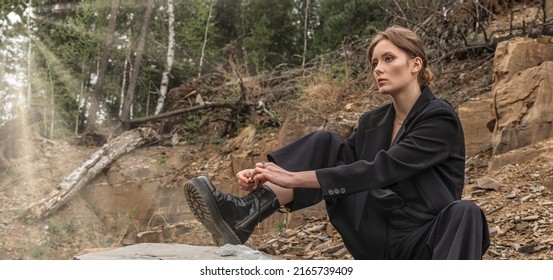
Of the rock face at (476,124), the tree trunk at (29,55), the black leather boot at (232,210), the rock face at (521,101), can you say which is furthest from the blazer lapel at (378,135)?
the tree trunk at (29,55)

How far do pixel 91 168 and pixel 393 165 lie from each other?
7789 mm

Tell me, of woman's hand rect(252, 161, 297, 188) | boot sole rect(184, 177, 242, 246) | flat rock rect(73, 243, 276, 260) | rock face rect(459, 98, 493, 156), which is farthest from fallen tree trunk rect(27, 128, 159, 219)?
woman's hand rect(252, 161, 297, 188)

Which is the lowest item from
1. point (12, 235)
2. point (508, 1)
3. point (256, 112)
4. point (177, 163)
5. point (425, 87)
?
point (12, 235)

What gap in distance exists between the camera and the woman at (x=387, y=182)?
2.51 meters

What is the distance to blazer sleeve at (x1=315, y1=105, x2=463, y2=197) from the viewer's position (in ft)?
8.23

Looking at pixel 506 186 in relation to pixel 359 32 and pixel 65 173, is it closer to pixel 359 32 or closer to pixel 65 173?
pixel 65 173

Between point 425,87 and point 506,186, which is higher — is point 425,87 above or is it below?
above

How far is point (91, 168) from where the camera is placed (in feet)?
31.9

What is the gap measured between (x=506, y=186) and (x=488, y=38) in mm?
3667

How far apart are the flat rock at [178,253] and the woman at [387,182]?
128 mm

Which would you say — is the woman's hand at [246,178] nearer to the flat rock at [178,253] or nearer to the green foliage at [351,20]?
the flat rock at [178,253]

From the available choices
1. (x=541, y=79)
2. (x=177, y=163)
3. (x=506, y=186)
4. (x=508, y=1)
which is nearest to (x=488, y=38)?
(x=508, y=1)

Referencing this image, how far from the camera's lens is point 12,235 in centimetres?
870

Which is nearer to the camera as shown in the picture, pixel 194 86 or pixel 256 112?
pixel 256 112
